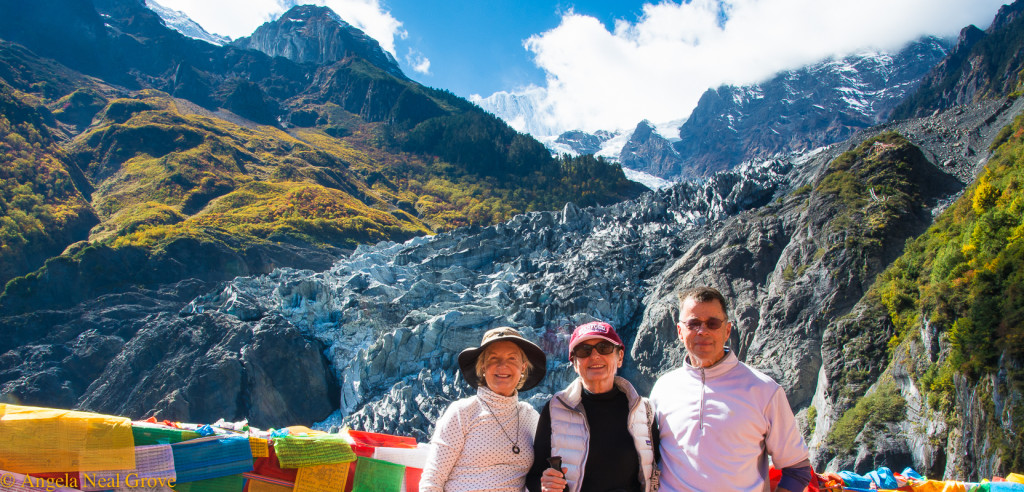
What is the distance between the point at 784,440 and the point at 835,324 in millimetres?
25218

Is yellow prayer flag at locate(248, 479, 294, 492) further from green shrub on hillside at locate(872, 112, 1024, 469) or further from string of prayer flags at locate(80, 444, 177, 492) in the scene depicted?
green shrub on hillside at locate(872, 112, 1024, 469)

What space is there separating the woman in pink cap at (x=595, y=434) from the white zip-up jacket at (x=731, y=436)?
0.23 meters

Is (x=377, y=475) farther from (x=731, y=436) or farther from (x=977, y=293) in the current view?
(x=977, y=293)

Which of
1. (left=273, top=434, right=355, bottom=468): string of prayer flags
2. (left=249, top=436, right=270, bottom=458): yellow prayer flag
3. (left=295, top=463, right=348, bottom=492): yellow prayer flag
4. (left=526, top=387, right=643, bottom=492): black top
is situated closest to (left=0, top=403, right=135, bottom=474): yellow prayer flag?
(left=249, top=436, right=270, bottom=458): yellow prayer flag

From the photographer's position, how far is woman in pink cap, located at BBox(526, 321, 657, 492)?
392 centimetres

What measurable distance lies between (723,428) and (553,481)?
1.35m

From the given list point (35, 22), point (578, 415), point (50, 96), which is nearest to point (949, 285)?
point (578, 415)

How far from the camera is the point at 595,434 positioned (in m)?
3.98

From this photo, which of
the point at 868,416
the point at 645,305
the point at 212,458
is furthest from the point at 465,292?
the point at 212,458

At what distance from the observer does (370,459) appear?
5.00 m

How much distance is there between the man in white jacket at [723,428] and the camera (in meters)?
3.99

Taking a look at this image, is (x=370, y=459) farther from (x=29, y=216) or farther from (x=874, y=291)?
(x=29, y=216)

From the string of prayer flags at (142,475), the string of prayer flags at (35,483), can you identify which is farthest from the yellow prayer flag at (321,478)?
the string of prayer flags at (35,483)

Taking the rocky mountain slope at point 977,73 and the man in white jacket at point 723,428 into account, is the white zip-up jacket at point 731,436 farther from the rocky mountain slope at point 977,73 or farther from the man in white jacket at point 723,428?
the rocky mountain slope at point 977,73
